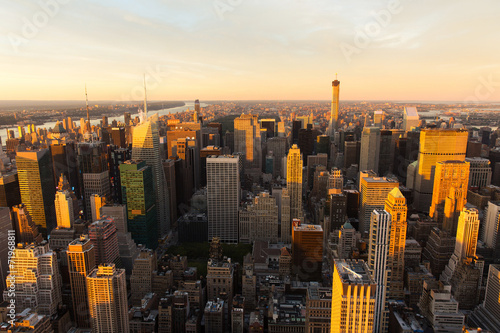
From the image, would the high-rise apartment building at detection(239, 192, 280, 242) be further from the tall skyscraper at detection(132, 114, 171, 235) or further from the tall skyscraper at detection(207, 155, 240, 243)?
the tall skyscraper at detection(132, 114, 171, 235)

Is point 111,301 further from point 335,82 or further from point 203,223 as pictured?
point 335,82

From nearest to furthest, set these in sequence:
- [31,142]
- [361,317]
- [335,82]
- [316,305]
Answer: [361,317] < [316,305] < [31,142] < [335,82]

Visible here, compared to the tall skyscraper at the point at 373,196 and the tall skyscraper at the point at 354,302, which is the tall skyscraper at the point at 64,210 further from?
the tall skyscraper at the point at 373,196

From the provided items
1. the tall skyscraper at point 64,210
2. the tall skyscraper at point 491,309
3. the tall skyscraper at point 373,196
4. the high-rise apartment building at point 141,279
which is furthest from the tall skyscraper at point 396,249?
the tall skyscraper at point 64,210

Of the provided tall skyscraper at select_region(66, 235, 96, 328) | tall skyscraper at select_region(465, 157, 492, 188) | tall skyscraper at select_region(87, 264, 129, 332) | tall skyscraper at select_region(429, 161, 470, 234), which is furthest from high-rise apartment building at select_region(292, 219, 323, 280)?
tall skyscraper at select_region(465, 157, 492, 188)

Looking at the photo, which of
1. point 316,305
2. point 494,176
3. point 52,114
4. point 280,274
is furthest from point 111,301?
point 494,176

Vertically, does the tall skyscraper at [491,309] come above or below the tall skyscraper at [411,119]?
below
